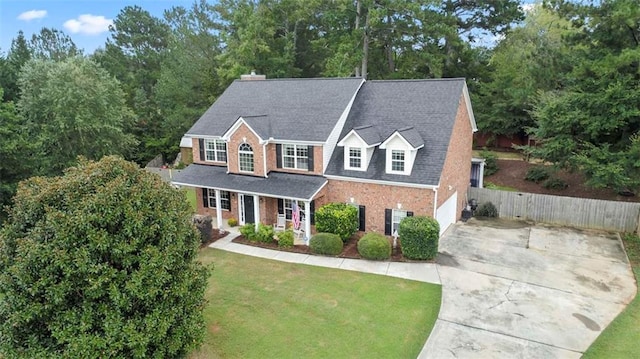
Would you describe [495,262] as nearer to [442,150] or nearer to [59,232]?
[442,150]

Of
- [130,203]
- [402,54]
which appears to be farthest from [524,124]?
[130,203]

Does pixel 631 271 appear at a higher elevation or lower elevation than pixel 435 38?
lower

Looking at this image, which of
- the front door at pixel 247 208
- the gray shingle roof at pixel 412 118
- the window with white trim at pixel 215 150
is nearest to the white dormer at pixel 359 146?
the gray shingle roof at pixel 412 118

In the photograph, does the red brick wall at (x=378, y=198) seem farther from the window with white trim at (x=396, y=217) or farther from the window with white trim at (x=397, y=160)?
the window with white trim at (x=397, y=160)

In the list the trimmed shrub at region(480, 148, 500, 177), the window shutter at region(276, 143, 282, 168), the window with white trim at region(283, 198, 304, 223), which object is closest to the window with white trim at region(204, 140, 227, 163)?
the window shutter at region(276, 143, 282, 168)

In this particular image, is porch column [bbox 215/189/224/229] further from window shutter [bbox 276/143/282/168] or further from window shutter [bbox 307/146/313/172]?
window shutter [bbox 307/146/313/172]

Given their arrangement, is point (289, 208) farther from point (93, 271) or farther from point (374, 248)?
point (93, 271)
